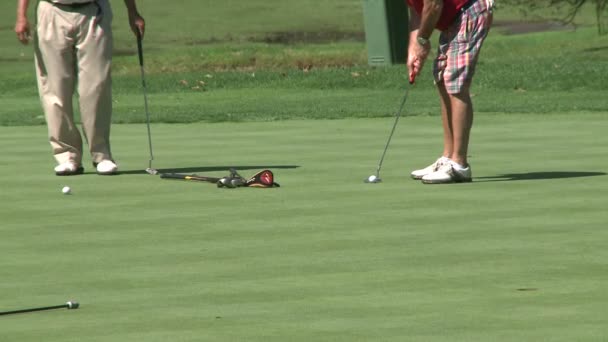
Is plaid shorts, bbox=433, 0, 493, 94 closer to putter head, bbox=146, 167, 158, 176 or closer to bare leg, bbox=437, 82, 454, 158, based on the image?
bare leg, bbox=437, 82, 454, 158

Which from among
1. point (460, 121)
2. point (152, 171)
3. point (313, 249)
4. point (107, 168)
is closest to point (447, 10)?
point (460, 121)

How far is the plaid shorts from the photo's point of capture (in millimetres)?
10969

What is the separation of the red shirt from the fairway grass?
108cm

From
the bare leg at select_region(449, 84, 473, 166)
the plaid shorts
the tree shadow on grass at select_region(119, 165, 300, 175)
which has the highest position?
the plaid shorts

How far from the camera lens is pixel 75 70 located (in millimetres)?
12078

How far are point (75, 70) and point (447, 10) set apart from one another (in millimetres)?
2870

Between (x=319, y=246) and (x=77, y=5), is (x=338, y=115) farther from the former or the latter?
(x=319, y=246)

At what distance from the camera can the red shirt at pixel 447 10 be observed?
1092 centimetres

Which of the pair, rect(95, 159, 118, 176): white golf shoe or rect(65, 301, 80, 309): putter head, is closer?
rect(65, 301, 80, 309): putter head

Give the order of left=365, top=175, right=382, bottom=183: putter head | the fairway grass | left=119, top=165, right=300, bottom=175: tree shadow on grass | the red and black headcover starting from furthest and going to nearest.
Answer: left=119, top=165, right=300, bottom=175: tree shadow on grass → left=365, top=175, right=382, bottom=183: putter head → the red and black headcover → the fairway grass

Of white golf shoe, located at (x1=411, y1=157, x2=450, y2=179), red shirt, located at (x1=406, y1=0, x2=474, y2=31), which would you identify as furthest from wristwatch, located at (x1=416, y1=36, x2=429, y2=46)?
white golf shoe, located at (x1=411, y1=157, x2=450, y2=179)

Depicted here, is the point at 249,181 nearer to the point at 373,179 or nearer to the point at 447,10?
the point at 373,179

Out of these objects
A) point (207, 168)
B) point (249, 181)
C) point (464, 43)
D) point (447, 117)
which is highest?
point (464, 43)

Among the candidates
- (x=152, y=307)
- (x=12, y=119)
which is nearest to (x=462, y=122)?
(x=152, y=307)
